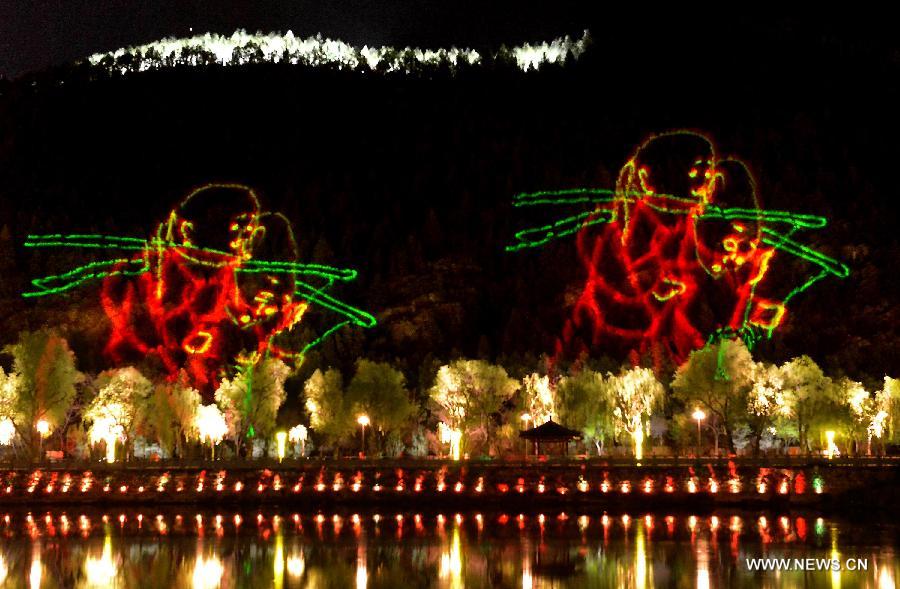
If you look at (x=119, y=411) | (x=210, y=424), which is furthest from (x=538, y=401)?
(x=119, y=411)

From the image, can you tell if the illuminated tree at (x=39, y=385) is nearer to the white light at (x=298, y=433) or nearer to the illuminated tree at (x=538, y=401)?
the white light at (x=298, y=433)

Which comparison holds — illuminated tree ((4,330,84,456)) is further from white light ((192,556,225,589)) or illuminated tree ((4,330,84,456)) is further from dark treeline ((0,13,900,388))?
white light ((192,556,225,589))

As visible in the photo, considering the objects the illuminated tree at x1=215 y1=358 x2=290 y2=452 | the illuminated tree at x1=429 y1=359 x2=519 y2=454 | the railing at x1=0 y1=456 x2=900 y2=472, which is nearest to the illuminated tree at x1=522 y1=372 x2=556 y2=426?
the illuminated tree at x1=429 y1=359 x2=519 y2=454

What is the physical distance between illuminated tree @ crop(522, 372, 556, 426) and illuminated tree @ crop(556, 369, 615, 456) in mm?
893

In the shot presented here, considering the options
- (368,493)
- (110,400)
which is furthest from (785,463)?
(110,400)

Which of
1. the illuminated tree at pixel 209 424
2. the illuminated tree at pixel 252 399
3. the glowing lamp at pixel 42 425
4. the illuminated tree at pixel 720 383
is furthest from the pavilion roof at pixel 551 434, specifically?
the glowing lamp at pixel 42 425

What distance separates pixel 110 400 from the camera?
257 ft

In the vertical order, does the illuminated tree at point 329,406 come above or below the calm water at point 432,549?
above

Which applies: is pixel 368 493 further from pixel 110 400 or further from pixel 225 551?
pixel 110 400

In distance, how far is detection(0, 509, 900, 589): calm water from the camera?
35719 mm

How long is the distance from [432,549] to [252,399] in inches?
1827

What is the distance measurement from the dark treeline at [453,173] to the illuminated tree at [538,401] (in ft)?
44.4

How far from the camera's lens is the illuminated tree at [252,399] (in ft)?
287

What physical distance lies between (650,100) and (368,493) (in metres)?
142
